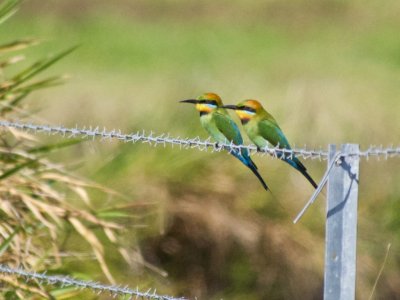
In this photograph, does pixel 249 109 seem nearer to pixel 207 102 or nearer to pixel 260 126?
pixel 260 126

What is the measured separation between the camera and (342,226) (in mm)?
2773

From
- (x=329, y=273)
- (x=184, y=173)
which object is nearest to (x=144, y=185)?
(x=184, y=173)

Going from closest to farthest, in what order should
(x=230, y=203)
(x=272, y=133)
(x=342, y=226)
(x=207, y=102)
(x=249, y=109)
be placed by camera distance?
(x=342, y=226) < (x=272, y=133) < (x=249, y=109) < (x=207, y=102) < (x=230, y=203)

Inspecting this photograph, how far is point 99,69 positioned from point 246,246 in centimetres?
893

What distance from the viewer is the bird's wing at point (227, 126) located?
3.53 m

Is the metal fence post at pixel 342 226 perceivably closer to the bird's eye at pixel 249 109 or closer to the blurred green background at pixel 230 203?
the bird's eye at pixel 249 109

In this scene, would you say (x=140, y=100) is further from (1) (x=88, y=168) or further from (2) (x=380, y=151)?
(2) (x=380, y=151)

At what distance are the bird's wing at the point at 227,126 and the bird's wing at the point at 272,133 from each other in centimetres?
18

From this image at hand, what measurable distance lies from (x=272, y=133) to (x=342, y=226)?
0.63m

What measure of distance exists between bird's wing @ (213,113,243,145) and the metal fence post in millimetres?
779

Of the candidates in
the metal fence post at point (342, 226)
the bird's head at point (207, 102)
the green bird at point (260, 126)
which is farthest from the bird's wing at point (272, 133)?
the metal fence post at point (342, 226)

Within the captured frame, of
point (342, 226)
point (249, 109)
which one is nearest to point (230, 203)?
point (249, 109)

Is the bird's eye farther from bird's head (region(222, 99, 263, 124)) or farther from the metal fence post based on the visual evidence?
the metal fence post

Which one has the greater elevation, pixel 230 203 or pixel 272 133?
Answer: pixel 272 133
